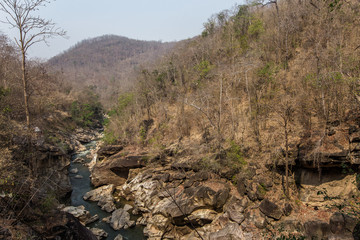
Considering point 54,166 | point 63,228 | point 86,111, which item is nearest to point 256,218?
point 63,228

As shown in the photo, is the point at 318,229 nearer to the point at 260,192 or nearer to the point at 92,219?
the point at 260,192

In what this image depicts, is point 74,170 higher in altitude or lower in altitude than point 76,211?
higher

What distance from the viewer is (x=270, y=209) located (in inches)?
404

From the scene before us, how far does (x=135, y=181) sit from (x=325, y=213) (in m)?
12.6

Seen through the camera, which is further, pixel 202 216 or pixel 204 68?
pixel 204 68

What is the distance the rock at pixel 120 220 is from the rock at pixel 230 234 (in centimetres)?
556

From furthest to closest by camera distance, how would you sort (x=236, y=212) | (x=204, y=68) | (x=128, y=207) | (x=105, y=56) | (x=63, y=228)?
1. (x=105, y=56)
2. (x=204, y=68)
3. (x=128, y=207)
4. (x=236, y=212)
5. (x=63, y=228)

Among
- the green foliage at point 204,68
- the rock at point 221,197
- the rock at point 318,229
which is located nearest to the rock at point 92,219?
the rock at point 221,197

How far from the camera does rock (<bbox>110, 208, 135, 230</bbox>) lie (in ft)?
41.9

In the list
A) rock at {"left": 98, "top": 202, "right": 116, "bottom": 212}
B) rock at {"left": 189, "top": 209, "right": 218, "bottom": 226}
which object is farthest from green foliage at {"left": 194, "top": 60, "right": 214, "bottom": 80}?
rock at {"left": 98, "top": 202, "right": 116, "bottom": 212}

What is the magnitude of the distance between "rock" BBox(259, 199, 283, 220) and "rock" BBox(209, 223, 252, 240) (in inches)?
59.2

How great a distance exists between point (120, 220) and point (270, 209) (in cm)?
914

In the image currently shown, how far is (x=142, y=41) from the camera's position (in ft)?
566

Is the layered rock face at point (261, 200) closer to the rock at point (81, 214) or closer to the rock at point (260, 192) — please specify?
the rock at point (260, 192)
